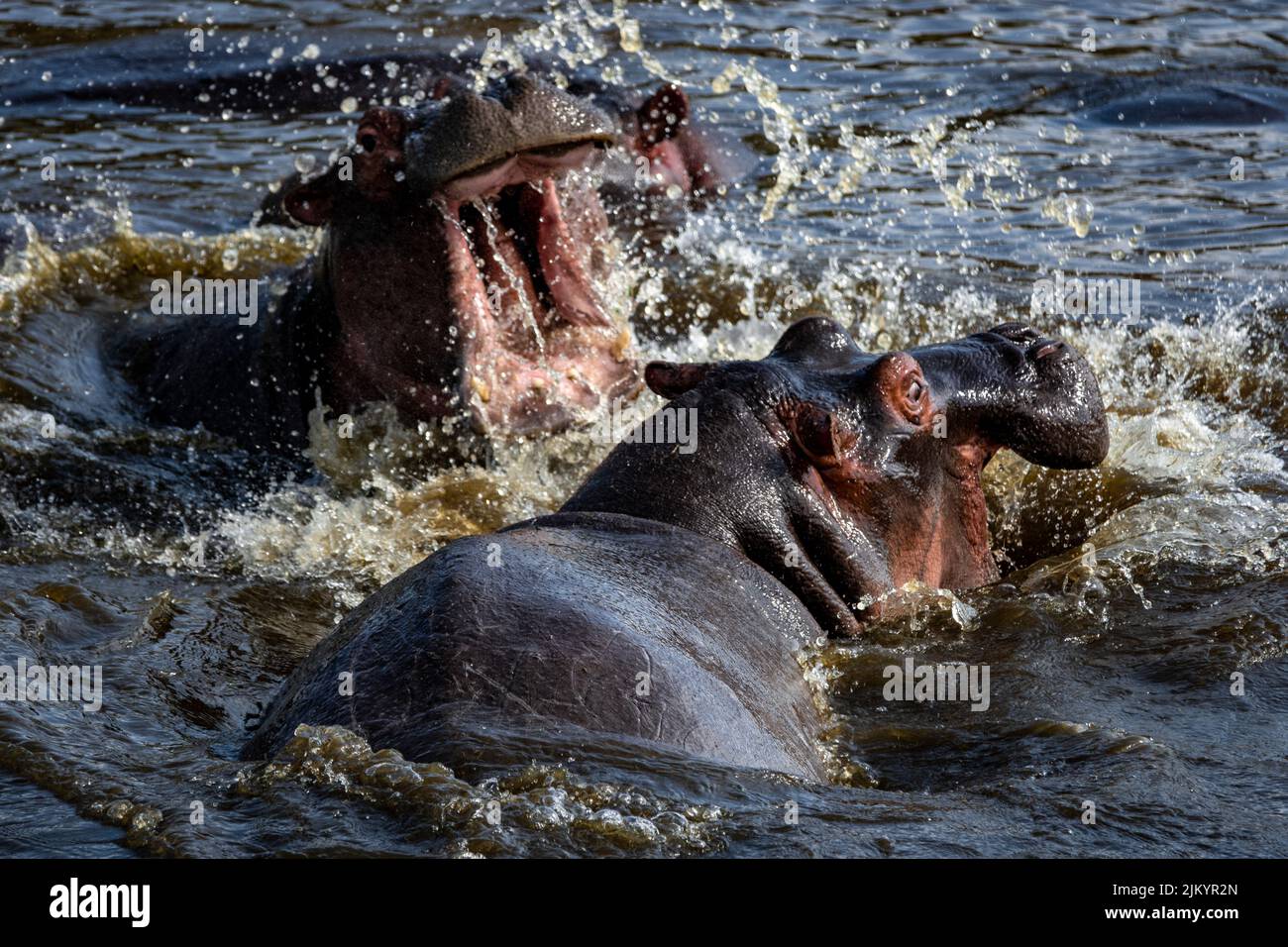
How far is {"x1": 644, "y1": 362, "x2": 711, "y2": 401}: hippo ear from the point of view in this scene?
4.81 metres

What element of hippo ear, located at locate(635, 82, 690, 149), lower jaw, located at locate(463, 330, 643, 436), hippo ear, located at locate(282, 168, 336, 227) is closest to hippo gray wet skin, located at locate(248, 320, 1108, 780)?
lower jaw, located at locate(463, 330, 643, 436)

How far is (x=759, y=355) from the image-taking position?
25.2 feet

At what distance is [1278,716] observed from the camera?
4.36 meters

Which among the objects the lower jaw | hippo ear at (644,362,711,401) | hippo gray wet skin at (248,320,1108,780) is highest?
the lower jaw

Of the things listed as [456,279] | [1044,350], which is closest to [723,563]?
[1044,350]

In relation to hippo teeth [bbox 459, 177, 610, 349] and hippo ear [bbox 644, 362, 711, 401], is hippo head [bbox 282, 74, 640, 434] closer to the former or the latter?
hippo teeth [bbox 459, 177, 610, 349]

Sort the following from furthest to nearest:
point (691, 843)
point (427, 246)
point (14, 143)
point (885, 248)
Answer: point (14, 143) → point (885, 248) → point (427, 246) → point (691, 843)

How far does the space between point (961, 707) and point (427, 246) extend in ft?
Result: 9.04

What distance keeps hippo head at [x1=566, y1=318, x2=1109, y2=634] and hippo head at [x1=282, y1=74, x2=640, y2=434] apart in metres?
1.53

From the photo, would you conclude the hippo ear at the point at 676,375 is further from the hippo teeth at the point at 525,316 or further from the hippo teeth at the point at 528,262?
the hippo teeth at the point at 528,262

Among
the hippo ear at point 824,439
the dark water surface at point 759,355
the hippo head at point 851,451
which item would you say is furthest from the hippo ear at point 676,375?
the dark water surface at point 759,355
